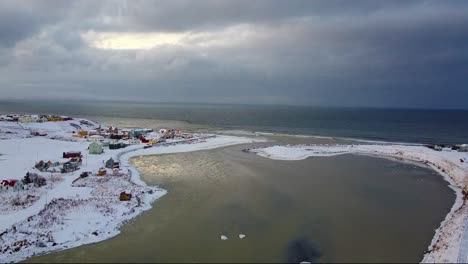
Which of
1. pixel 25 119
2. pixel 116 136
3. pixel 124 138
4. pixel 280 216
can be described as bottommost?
pixel 280 216

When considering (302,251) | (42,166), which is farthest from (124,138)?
(302,251)

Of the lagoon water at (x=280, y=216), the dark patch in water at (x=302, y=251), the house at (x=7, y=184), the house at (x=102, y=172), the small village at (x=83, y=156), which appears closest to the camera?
the dark patch in water at (x=302, y=251)

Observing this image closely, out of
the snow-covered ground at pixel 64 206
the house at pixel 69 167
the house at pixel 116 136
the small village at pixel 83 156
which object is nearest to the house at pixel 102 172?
the small village at pixel 83 156

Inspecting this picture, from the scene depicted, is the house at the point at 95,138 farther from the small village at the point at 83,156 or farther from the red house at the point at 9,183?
the red house at the point at 9,183

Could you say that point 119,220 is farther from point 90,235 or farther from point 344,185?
point 344,185

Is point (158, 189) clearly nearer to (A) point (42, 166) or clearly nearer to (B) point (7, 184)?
(B) point (7, 184)

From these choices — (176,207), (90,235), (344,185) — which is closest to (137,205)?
(176,207)
